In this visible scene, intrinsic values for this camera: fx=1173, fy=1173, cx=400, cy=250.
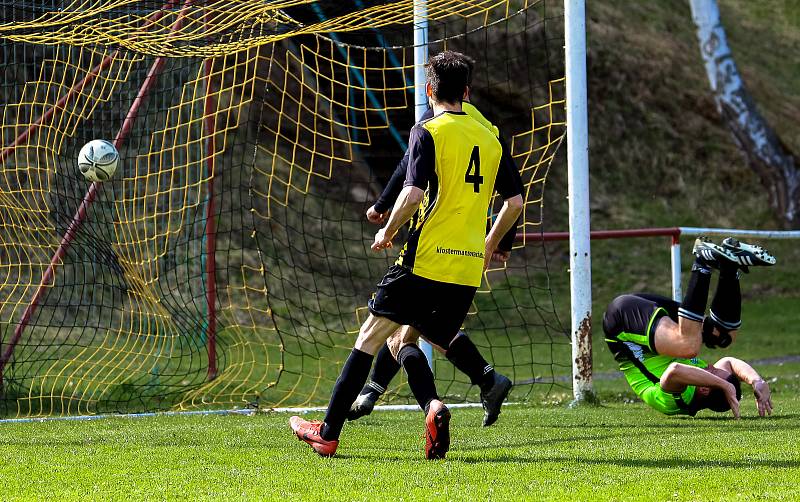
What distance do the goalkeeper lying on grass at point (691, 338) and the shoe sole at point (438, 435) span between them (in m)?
2.23

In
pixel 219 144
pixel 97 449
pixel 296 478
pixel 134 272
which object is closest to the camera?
pixel 296 478

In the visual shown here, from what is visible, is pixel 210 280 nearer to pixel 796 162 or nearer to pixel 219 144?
pixel 219 144

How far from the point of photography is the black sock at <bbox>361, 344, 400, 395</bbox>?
6.33 meters

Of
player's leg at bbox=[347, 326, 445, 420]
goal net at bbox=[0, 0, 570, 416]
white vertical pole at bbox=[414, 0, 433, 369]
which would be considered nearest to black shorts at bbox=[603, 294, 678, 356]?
goal net at bbox=[0, 0, 570, 416]

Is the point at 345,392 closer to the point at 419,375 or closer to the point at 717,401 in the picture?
the point at 419,375

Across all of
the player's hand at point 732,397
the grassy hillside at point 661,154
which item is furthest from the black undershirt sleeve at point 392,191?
the grassy hillside at point 661,154

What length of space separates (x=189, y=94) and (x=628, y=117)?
12247 millimetres

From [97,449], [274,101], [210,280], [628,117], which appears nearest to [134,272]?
[210,280]

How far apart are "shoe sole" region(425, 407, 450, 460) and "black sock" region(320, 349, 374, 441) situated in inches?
15.0

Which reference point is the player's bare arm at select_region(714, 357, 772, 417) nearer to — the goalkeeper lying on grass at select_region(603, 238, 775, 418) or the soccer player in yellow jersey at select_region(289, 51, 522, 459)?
the goalkeeper lying on grass at select_region(603, 238, 775, 418)

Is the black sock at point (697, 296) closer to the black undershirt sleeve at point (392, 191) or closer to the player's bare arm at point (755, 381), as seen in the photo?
the player's bare arm at point (755, 381)

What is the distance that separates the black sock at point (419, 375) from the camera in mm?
5242

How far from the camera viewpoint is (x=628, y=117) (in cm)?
2259

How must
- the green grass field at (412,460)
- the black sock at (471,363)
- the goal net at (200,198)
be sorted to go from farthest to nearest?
the goal net at (200,198), the black sock at (471,363), the green grass field at (412,460)
